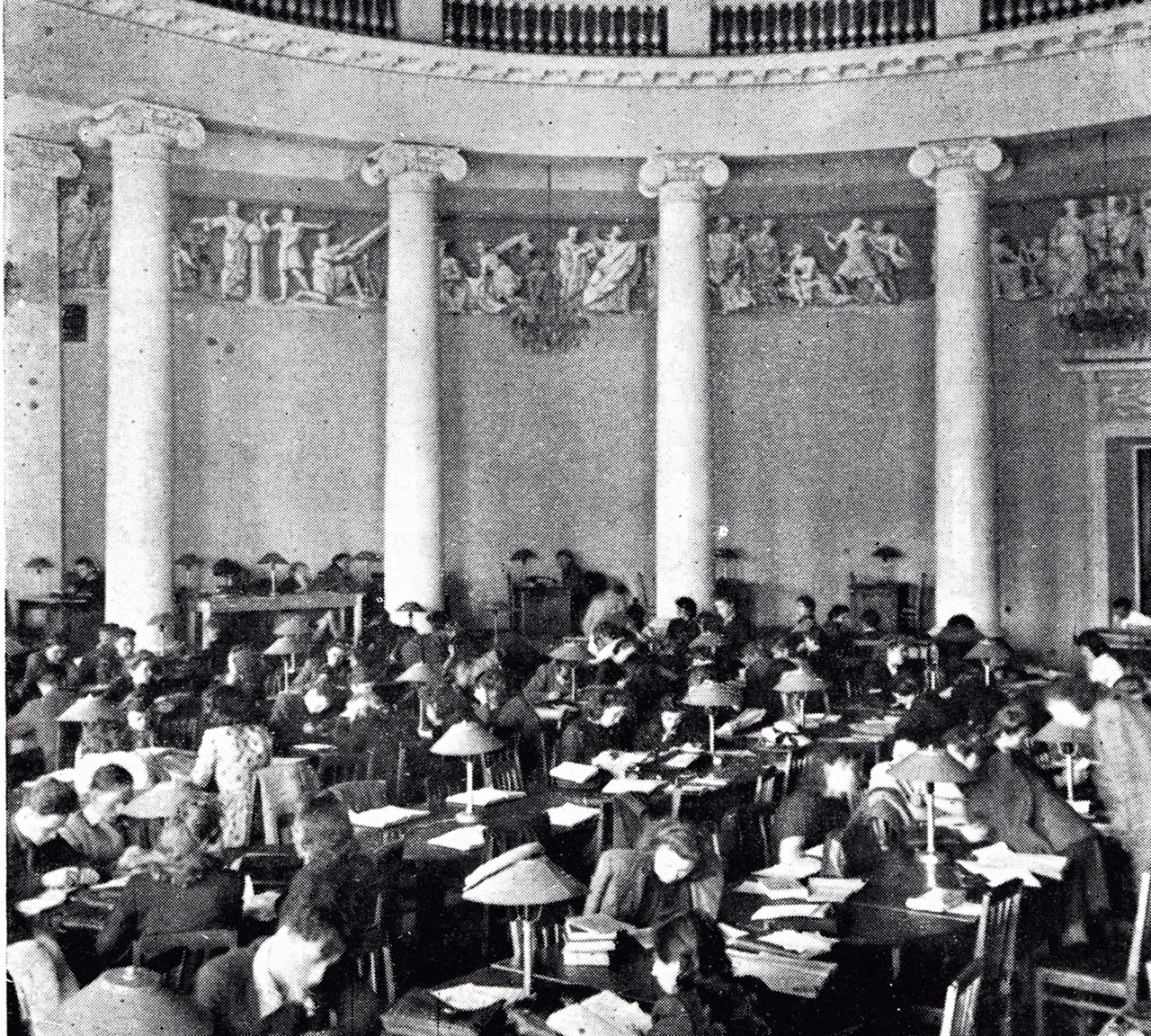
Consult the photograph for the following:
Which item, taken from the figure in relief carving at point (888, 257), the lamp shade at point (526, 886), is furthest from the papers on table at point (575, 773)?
the figure in relief carving at point (888, 257)

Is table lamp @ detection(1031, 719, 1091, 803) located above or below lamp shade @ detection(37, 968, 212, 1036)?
above

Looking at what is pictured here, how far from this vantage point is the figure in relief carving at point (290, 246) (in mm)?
19094

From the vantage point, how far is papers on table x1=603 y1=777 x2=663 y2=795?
385 inches

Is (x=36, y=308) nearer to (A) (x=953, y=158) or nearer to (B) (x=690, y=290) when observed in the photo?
(B) (x=690, y=290)

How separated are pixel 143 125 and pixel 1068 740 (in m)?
11.5

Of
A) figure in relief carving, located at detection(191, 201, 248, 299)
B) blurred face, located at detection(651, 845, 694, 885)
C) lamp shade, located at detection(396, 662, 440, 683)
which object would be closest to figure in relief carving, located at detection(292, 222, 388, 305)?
figure in relief carving, located at detection(191, 201, 248, 299)

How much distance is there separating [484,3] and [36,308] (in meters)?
6.97

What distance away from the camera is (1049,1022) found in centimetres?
732

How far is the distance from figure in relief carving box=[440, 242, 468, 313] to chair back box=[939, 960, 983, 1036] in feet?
50.2

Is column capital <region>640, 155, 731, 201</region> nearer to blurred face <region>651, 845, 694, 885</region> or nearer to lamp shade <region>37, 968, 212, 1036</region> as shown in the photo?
blurred face <region>651, 845, 694, 885</region>

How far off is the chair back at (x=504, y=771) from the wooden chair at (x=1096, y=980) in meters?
4.22

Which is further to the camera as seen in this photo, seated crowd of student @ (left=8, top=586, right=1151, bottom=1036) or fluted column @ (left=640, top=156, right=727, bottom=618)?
fluted column @ (left=640, top=156, right=727, bottom=618)

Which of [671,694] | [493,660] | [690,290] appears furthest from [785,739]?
[690,290]

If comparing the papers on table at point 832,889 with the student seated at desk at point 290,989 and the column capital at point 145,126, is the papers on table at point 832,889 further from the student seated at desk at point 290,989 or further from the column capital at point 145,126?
the column capital at point 145,126
